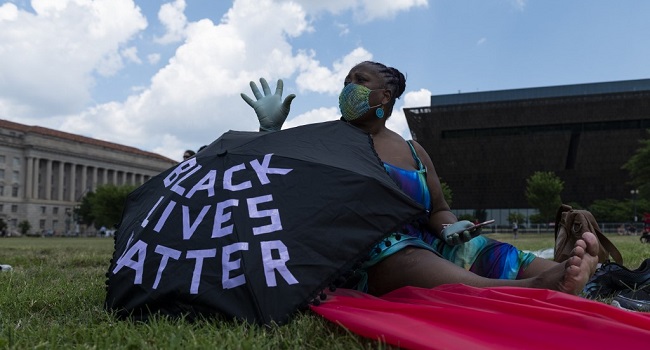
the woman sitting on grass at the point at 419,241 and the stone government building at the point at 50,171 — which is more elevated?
the stone government building at the point at 50,171

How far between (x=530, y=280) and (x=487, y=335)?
615mm

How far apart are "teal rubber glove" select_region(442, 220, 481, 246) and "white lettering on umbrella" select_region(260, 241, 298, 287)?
A: 1.06 meters

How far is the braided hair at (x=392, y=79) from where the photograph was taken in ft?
11.9

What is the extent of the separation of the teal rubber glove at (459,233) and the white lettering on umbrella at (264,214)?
104 cm

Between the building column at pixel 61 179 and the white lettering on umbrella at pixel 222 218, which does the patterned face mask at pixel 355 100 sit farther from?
the building column at pixel 61 179

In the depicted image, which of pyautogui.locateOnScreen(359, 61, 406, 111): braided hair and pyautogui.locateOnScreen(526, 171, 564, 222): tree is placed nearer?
pyautogui.locateOnScreen(359, 61, 406, 111): braided hair

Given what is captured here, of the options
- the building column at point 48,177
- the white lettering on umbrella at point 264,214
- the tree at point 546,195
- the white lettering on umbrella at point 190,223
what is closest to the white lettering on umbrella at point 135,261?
the white lettering on umbrella at point 190,223

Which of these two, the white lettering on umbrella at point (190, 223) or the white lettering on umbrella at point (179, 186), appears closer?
the white lettering on umbrella at point (190, 223)

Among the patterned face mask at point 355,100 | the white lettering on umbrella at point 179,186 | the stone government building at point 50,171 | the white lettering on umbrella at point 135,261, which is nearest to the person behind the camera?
the white lettering on umbrella at point 135,261

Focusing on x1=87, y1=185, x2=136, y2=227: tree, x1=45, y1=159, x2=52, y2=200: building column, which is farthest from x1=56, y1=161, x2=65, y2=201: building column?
x1=87, y1=185, x2=136, y2=227: tree

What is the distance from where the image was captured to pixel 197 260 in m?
2.71

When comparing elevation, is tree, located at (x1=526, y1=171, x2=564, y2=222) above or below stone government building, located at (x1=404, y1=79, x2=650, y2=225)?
below

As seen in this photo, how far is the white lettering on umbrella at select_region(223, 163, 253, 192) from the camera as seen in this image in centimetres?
291

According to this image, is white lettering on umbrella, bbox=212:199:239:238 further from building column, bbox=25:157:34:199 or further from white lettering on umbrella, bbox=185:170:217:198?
building column, bbox=25:157:34:199
